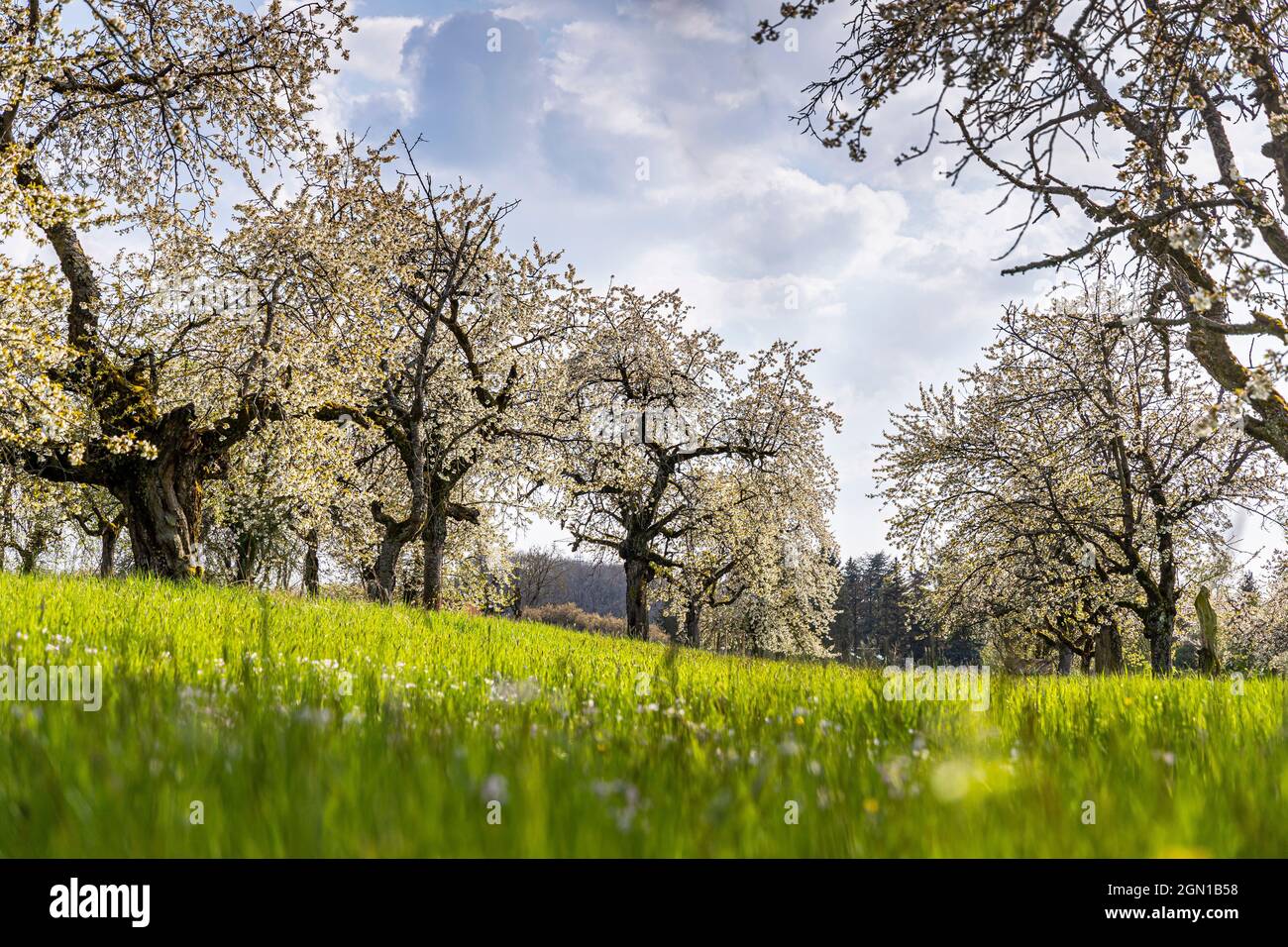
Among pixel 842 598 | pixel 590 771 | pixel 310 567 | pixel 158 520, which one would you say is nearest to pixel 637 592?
pixel 158 520

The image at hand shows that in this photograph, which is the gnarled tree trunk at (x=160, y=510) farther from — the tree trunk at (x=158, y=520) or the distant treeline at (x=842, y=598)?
the distant treeline at (x=842, y=598)

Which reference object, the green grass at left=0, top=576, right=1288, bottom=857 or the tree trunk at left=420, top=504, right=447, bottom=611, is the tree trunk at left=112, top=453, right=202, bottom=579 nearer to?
the tree trunk at left=420, top=504, right=447, bottom=611

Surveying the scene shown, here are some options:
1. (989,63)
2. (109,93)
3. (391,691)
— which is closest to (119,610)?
A: (391,691)

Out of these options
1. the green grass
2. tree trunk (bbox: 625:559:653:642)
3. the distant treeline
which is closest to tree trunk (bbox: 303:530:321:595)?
tree trunk (bbox: 625:559:653:642)

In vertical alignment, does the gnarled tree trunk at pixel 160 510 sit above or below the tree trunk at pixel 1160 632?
above

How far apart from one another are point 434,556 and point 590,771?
1572 cm

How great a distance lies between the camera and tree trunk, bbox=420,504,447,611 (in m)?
16.4

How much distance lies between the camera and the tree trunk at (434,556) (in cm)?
1642

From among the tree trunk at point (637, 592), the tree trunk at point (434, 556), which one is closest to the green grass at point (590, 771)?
the tree trunk at point (434, 556)

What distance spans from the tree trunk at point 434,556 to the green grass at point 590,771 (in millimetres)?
12227

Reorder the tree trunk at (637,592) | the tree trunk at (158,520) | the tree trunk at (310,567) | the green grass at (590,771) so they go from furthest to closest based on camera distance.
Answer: the tree trunk at (310,567) < the tree trunk at (637,592) < the tree trunk at (158,520) < the green grass at (590,771)

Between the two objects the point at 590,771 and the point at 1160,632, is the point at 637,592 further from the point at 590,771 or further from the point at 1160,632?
the point at 590,771

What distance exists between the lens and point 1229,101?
351 inches
